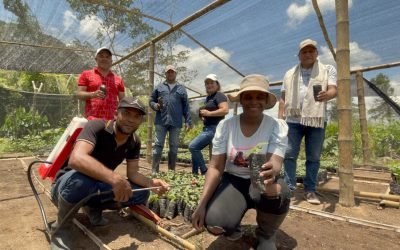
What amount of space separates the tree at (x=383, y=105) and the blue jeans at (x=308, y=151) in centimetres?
438

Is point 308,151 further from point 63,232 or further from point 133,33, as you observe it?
point 133,33

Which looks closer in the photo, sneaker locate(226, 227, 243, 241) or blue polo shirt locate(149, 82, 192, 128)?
sneaker locate(226, 227, 243, 241)

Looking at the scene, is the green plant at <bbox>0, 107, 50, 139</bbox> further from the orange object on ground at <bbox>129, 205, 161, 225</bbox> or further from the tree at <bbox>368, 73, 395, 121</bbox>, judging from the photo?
the tree at <bbox>368, 73, 395, 121</bbox>

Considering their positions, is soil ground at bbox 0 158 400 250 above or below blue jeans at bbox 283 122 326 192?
below

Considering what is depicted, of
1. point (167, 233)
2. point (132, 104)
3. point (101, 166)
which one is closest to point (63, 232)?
point (101, 166)

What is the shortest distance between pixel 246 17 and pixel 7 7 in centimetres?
542

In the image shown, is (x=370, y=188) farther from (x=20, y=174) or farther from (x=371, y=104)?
(x=20, y=174)

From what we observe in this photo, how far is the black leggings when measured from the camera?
2031 mm

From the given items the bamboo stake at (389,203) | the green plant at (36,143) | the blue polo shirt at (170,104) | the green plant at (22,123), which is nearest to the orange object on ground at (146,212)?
the blue polo shirt at (170,104)

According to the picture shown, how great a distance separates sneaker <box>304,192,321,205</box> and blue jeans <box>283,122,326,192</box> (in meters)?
0.05

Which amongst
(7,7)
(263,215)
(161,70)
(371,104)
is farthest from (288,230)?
(161,70)

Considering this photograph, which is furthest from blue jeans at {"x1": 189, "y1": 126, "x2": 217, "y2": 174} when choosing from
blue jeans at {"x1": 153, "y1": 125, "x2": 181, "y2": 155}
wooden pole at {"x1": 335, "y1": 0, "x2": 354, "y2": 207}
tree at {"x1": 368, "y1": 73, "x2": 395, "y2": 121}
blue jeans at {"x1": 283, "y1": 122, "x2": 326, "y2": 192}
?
tree at {"x1": 368, "y1": 73, "x2": 395, "y2": 121}

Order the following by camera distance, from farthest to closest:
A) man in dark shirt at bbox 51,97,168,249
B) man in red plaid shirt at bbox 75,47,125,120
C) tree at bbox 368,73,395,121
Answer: tree at bbox 368,73,395,121 < man in red plaid shirt at bbox 75,47,125,120 < man in dark shirt at bbox 51,97,168,249

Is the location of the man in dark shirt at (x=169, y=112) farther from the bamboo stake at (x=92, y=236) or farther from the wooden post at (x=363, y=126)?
the wooden post at (x=363, y=126)
